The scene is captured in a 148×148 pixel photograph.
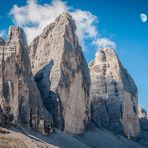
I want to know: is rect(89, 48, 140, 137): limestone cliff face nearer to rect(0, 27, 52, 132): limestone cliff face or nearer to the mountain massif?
the mountain massif

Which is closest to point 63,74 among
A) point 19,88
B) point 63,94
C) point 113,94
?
point 63,94

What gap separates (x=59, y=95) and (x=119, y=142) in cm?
2870

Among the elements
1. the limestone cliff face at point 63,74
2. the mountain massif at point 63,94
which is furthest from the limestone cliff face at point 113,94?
the limestone cliff face at point 63,74

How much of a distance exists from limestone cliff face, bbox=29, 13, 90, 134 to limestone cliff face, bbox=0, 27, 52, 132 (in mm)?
11180

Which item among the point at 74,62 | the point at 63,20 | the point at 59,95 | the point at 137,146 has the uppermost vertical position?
the point at 63,20

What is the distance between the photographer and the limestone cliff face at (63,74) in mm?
140250

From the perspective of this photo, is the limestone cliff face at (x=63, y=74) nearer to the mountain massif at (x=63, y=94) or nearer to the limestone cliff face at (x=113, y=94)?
the mountain massif at (x=63, y=94)

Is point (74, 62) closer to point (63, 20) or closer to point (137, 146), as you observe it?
point (63, 20)

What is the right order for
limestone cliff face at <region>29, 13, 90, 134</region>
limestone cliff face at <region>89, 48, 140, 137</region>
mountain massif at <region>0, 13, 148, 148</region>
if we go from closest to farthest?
mountain massif at <region>0, 13, 148, 148</region> → limestone cliff face at <region>29, 13, 90, 134</region> → limestone cliff face at <region>89, 48, 140, 137</region>

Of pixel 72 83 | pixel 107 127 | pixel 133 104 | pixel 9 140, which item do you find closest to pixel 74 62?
pixel 72 83

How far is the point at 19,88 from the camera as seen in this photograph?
120500 mm

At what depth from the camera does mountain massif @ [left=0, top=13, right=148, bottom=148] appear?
384 feet

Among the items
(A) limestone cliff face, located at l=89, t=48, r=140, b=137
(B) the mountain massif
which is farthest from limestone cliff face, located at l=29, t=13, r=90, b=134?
(A) limestone cliff face, located at l=89, t=48, r=140, b=137

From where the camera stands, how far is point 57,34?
500 feet
